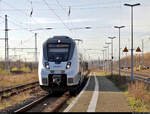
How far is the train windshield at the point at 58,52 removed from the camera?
15910 millimetres

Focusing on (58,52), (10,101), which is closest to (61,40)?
(58,52)

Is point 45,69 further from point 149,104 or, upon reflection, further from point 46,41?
point 149,104

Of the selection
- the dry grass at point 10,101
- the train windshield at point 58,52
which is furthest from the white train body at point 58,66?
the dry grass at point 10,101

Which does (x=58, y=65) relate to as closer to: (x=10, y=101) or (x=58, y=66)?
(x=58, y=66)

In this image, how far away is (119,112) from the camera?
9.86m

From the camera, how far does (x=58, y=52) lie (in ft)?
53.2

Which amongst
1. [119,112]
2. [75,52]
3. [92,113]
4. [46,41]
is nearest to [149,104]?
[119,112]

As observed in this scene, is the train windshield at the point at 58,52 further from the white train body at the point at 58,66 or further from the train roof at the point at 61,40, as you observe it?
the train roof at the point at 61,40

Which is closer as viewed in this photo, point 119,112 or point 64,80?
point 119,112

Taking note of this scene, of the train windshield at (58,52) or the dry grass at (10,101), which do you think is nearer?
the dry grass at (10,101)

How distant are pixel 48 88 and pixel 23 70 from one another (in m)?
39.9

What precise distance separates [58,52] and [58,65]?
100cm

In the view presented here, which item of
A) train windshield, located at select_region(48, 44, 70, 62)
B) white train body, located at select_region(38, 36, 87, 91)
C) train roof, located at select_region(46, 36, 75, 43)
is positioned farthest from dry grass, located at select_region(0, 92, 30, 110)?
train roof, located at select_region(46, 36, 75, 43)

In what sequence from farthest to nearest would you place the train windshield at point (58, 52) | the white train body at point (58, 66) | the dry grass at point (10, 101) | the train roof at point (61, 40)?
the train roof at point (61, 40), the train windshield at point (58, 52), the white train body at point (58, 66), the dry grass at point (10, 101)
